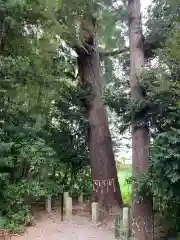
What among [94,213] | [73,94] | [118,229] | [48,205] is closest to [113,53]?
[73,94]

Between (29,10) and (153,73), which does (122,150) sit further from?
(29,10)

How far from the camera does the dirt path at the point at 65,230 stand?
19.8 ft

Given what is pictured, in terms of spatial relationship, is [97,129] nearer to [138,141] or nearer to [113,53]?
[138,141]

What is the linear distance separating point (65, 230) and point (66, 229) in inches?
2.0

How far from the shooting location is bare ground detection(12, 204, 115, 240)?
6.06m

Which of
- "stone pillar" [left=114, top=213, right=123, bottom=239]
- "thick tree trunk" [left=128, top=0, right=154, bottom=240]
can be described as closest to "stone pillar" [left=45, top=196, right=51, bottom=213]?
"stone pillar" [left=114, top=213, right=123, bottom=239]

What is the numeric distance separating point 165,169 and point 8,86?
162 inches

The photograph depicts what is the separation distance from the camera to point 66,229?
6406 mm

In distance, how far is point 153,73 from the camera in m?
5.65

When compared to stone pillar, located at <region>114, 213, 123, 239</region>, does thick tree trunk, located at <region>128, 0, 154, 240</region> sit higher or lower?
higher

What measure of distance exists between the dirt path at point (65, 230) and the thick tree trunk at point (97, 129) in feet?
2.83

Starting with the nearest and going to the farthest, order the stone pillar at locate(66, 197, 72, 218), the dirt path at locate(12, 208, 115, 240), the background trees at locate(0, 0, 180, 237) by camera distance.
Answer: the background trees at locate(0, 0, 180, 237) < the dirt path at locate(12, 208, 115, 240) < the stone pillar at locate(66, 197, 72, 218)

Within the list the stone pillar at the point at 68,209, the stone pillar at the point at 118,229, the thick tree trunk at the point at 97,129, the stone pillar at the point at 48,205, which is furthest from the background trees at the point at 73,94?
the stone pillar at the point at 118,229

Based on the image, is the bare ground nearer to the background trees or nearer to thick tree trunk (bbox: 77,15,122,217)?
the background trees
